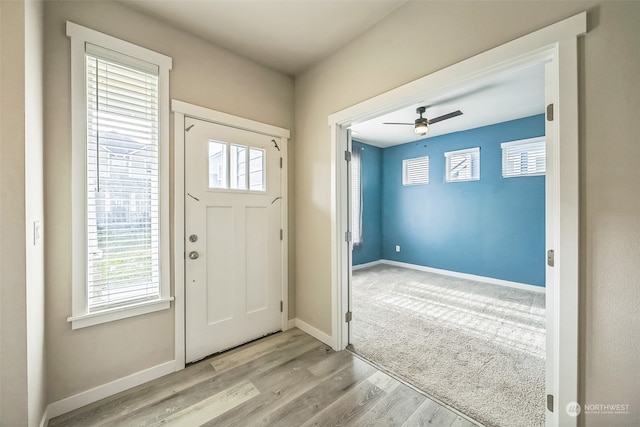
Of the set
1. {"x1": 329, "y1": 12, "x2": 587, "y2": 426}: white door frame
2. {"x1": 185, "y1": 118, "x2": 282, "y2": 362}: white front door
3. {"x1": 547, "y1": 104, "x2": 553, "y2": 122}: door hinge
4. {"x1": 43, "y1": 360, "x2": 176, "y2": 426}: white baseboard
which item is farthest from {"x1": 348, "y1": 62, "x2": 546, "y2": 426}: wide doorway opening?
{"x1": 43, "y1": 360, "x2": 176, "y2": 426}: white baseboard

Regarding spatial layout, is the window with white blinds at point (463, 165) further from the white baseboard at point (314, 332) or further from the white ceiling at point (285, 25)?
the white baseboard at point (314, 332)

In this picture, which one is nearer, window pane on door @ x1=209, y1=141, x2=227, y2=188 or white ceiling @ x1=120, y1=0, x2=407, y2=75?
white ceiling @ x1=120, y1=0, x2=407, y2=75

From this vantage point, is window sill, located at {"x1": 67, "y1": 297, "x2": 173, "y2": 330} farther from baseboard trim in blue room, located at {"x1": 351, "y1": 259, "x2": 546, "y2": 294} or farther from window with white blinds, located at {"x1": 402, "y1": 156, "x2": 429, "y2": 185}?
window with white blinds, located at {"x1": 402, "y1": 156, "x2": 429, "y2": 185}

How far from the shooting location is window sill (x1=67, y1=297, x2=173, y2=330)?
1643 millimetres

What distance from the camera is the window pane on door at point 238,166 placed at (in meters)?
2.34

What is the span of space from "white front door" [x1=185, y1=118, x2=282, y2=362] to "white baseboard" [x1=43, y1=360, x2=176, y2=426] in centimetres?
21

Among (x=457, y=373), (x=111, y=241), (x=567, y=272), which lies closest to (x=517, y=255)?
(x=457, y=373)

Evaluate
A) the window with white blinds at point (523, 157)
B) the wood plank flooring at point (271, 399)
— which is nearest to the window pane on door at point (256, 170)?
the wood plank flooring at point (271, 399)

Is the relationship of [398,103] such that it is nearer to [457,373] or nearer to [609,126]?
[609,126]

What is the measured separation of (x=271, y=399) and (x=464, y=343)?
1.89 m

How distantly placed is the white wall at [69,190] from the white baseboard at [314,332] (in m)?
1.23

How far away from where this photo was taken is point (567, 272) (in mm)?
1209

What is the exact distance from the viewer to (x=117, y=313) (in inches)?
69.9

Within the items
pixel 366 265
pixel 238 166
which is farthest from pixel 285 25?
pixel 366 265
